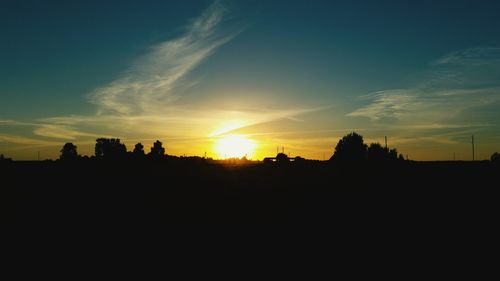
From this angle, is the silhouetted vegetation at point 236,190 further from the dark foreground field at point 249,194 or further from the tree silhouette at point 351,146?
the tree silhouette at point 351,146

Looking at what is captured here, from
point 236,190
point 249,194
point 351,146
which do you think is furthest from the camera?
point 351,146

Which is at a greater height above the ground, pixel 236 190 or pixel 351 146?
pixel 351 146

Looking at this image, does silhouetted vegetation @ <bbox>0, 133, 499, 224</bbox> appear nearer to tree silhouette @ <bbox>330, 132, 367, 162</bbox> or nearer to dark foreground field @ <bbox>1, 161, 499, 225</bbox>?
dark foreground field @ <bbox>1, 161, 499, 225</bbox>

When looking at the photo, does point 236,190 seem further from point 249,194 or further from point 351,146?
point 351,146

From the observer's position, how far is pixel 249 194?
21516 millimetres

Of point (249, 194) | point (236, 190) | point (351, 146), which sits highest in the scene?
point (351, 146)

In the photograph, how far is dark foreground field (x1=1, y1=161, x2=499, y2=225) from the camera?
55.4 ft

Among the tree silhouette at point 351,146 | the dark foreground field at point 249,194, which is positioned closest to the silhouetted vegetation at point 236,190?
the dark foreground field at point 249,194

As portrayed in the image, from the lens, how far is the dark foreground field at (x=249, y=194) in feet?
55.4

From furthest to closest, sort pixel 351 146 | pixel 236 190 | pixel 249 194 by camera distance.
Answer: pixel 351 146 → pixel 236 190 → pixel 249 194

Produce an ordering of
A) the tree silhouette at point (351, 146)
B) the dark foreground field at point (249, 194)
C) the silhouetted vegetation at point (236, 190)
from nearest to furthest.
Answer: the dark foreground field at point (249, 194) → the silhouetted vegetation at point (236, 190) → the tree silhouette at point (351, 146)

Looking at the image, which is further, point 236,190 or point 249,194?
point 236,190

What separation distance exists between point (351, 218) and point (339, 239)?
3.24 metres

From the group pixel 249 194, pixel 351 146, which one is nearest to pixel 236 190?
pixel 249 194
